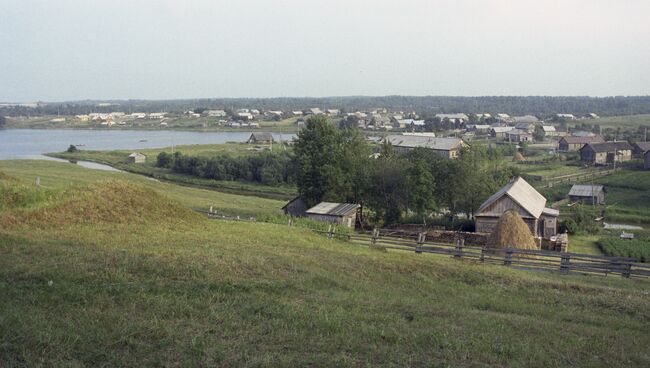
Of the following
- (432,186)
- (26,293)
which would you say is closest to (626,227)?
(432,186)

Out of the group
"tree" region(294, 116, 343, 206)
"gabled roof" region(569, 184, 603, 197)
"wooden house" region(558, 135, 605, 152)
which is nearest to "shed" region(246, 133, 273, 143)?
"wooden house" region(558, 135, 605, 152)

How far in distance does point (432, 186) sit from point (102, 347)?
29.9 meters

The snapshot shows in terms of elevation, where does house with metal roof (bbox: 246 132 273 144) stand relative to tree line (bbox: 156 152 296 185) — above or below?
above

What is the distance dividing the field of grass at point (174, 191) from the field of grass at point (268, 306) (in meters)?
18.5

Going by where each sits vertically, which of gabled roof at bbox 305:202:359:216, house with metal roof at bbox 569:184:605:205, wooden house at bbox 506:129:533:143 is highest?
gabled roof at bbox 305:202:359:216

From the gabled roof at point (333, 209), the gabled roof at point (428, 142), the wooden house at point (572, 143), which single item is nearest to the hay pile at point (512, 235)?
the gabled roof at point (333, 209)

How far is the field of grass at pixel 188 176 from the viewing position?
2458 inches

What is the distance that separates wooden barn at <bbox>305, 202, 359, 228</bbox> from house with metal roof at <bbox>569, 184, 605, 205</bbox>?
23.8 meters

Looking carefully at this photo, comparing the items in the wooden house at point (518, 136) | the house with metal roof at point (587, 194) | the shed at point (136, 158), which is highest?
the shed at point (136, 158)

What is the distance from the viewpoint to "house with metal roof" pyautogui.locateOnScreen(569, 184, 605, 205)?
1977 inches

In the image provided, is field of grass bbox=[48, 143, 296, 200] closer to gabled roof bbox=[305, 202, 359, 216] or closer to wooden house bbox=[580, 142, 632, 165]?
gabled roof bbox=[305, 202, 359, 216]

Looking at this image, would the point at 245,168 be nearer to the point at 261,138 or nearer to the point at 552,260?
the point at 261,138

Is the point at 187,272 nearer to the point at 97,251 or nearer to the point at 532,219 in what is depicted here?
the point at 97,251

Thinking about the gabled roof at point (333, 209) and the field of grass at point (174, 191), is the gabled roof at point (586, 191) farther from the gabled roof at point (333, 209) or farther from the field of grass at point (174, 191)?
the gabled roof at point (333, 209)
